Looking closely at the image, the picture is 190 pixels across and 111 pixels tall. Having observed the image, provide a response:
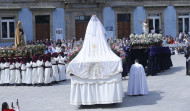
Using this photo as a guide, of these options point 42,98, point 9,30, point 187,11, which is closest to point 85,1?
point 9,30

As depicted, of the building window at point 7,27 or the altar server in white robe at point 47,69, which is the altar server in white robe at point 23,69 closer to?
the altar server in white robe at point 47,69

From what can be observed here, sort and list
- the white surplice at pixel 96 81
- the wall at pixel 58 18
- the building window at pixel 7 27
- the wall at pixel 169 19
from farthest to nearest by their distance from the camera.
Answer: the wall at pixel 169 19
the wall at pixel 58 18
the building window at pixel 7 27
the white surplice at pixel 96 81

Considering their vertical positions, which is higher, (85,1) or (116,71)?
(85,1)

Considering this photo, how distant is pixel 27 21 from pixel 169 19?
12996mm

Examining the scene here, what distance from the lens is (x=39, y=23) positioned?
32250 mm

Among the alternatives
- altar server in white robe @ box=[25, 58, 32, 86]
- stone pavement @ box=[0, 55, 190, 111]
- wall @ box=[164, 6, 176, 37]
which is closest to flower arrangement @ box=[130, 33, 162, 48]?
stone pavement @ box=[0, 55, 190, 111]

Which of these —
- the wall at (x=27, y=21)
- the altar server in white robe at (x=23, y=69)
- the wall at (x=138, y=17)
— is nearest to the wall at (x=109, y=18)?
the wall at (x=138, y=17)

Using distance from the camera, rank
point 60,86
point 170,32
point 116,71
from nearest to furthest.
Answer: point 116,71, point 60,86, point 170,32

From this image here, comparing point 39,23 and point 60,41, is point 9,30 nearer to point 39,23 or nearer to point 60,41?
point 39,23

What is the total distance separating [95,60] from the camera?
12148mm

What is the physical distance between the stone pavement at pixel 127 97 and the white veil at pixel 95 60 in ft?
→ 3.72

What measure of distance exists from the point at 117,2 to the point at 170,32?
580 cm

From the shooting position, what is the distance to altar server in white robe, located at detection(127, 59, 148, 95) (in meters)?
13.8

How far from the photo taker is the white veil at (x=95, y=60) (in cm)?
1192
